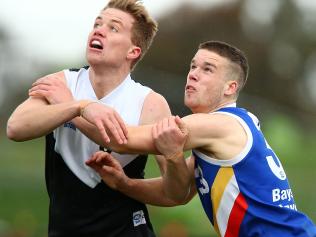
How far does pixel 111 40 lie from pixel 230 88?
1.00 meters

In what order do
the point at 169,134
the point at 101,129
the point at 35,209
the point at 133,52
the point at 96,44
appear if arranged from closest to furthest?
the point at 101,129 < the point at 169,134 < the point at 96,44 < the point at 133,52 < the point at 35,209

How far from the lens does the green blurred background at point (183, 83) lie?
46.3 feet

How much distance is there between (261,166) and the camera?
6.57 m

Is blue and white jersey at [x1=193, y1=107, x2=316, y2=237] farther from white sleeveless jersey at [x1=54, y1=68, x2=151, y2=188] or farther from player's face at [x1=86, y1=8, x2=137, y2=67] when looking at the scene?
player's face at [x1=86, y1=8, x2=137, y2=67]

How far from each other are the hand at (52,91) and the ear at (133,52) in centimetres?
63

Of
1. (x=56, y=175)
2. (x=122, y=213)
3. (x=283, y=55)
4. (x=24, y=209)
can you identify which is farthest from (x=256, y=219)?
(x=283, y=55)

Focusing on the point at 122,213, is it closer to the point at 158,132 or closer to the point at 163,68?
the point at 158,132

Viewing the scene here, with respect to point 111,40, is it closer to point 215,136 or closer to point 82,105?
point 82,105

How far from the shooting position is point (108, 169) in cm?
696

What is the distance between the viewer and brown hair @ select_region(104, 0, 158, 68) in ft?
24.1

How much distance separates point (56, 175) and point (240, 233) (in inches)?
61.4

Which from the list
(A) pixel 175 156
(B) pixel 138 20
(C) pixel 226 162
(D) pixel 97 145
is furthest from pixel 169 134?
(B) pixel 138 20

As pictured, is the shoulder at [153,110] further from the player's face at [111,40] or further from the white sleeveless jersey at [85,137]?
the player's face at [111,40]

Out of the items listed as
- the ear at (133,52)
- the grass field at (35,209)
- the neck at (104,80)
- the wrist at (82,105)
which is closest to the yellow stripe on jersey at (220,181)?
the wrist at (82,105)
